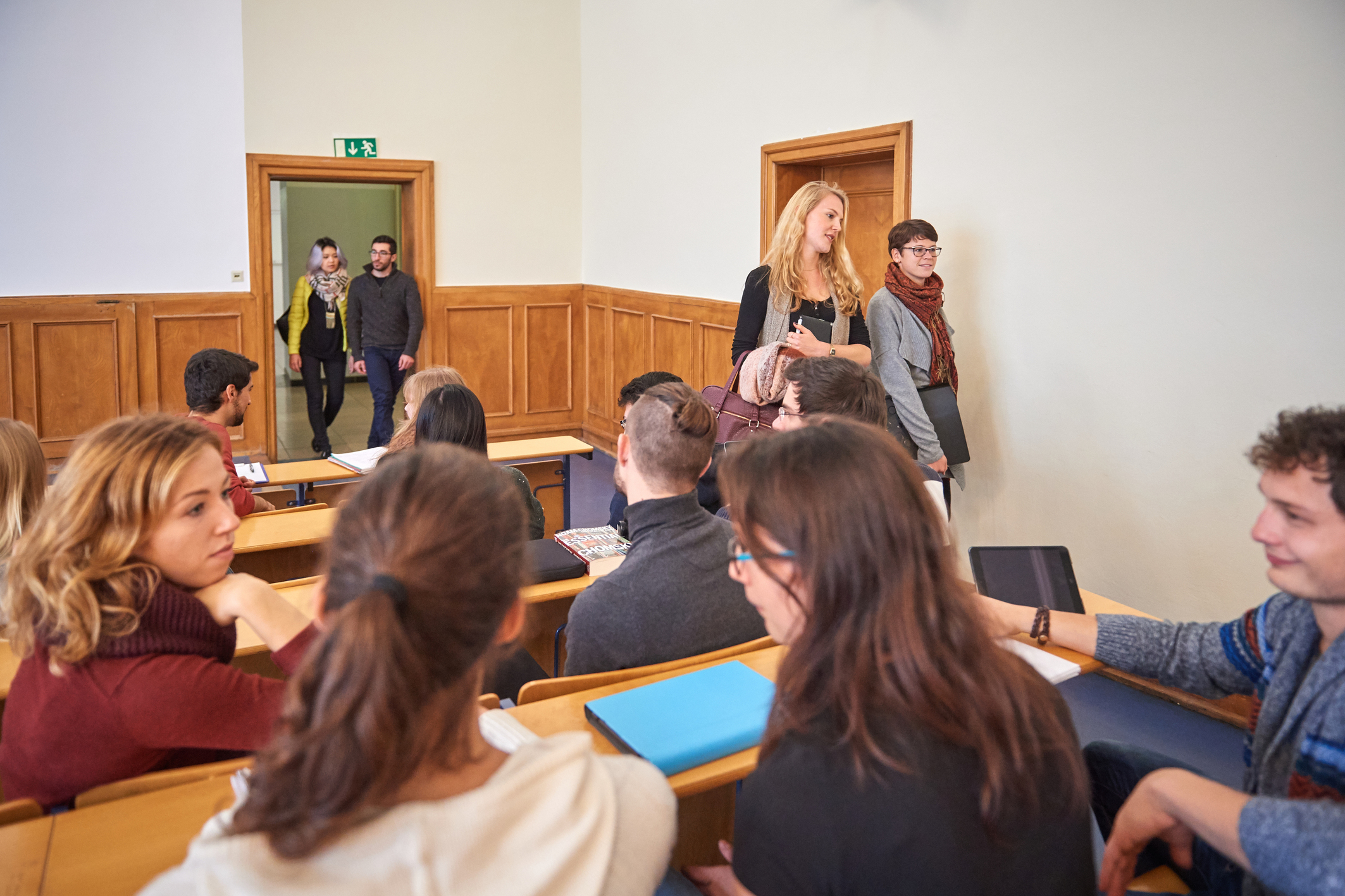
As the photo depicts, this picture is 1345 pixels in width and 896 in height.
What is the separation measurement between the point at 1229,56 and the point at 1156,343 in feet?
3.06

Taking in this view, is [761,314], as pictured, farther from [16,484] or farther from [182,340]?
[182,340]

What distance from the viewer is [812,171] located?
5.39 m

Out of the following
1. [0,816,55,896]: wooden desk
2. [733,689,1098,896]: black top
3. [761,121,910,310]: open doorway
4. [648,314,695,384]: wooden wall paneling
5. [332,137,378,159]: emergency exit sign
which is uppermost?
[332,137,378,159]: emergency exit sign

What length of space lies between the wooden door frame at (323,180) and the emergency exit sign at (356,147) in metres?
0.03

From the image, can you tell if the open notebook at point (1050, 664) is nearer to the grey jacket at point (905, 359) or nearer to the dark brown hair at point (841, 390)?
the dark brown hair at point (841, 390)

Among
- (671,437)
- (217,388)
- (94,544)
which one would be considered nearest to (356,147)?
(217,388)

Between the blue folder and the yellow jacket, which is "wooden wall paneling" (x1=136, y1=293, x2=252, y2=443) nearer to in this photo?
the yellow jacket

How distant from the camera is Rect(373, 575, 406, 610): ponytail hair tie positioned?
2.86 ft

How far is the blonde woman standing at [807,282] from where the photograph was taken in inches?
152

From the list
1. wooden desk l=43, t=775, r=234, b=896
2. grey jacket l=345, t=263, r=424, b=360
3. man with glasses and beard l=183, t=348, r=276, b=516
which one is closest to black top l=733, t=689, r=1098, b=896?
wooden desk l=43, t=775, r=234, b=896

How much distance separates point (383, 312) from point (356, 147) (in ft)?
3.78

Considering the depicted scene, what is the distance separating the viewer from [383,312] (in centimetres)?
695

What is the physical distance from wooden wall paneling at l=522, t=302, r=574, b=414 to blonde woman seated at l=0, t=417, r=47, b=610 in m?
5.57

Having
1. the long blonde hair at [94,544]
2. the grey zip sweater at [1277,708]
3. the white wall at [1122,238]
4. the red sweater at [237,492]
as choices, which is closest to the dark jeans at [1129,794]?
the grey zip sweater at [1277,708]
